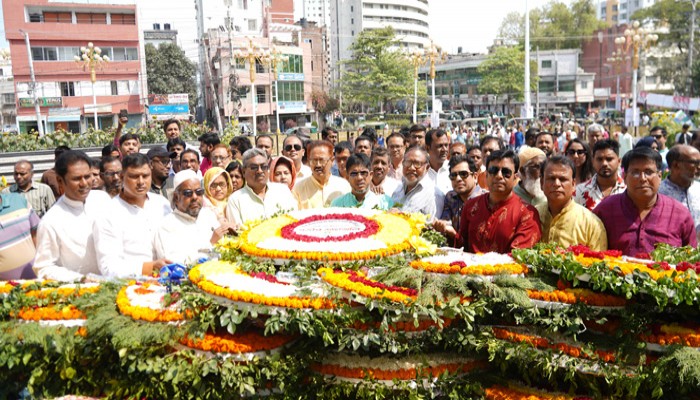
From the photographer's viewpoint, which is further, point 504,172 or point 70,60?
point 70,60

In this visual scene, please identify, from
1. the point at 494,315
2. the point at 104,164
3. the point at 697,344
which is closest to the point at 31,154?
the point at 104,164

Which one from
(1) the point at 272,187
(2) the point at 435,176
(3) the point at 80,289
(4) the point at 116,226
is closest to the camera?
(3) the point at 80,289

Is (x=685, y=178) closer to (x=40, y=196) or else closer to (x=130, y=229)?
(x=130, y=229)

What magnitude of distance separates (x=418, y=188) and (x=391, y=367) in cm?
256

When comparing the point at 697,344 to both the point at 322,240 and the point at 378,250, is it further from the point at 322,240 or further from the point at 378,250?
the point at 322,240

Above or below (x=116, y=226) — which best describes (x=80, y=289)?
below

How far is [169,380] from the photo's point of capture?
3555 millimetres

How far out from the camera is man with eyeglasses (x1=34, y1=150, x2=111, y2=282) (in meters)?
4.54

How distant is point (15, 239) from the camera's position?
4891mm

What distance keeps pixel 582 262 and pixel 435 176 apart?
391cm

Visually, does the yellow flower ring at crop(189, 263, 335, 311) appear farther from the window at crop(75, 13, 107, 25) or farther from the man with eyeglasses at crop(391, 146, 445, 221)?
the window at crop(75, 13, 107, 25)

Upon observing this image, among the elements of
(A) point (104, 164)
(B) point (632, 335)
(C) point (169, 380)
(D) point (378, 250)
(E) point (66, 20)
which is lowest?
(C) point (169, 380)

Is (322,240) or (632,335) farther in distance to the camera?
(322,240)

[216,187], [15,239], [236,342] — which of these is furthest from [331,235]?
[15,239]
